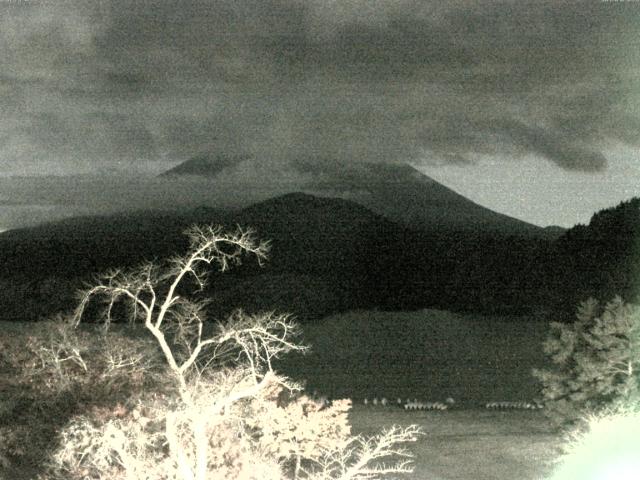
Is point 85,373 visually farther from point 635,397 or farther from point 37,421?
point 635,397

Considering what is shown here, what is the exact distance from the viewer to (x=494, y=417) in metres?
23.7

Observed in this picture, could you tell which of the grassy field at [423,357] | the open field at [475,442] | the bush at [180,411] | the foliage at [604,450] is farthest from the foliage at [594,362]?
the grassy field at [423,357]

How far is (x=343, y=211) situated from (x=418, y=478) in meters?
54.9

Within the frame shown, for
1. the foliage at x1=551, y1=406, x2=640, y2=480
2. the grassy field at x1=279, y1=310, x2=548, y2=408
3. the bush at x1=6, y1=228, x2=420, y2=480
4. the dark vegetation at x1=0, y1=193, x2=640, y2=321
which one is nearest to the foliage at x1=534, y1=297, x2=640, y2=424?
the foliage at x1=551, y1=406, x2=640, y2=480

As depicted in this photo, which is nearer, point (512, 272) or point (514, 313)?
point (514, 313)

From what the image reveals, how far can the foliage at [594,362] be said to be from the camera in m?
16.8

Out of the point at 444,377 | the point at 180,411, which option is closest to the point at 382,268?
the point at 444,377

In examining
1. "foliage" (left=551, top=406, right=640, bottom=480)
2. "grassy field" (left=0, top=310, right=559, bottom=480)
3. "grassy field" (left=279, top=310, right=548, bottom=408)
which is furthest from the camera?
"grassy field" (left=279, top=310, right=548, bottom=408)

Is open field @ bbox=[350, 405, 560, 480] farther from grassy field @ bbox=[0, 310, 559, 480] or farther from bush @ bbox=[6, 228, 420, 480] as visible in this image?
bush @ bbox=[6, 228, 420, 480]

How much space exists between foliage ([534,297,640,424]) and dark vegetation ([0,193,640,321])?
16.7m

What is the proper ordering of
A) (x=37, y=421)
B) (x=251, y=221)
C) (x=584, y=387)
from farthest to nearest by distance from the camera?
1. (x=251, y=221)
2. (x=584, y=387)
3. (x=37, y=421)

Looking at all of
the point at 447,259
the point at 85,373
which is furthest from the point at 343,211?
the point at 85,373

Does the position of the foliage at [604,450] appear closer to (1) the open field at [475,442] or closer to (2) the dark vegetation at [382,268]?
(1) the open field at [475,442]

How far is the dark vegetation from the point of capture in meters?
39.7
